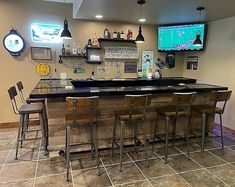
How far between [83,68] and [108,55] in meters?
0.73

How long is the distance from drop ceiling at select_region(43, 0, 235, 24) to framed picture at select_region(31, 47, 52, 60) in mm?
1031

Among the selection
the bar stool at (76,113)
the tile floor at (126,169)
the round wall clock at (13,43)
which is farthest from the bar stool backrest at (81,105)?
the round wall clock at (13,43)

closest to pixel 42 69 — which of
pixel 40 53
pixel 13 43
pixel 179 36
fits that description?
pixel 40 53

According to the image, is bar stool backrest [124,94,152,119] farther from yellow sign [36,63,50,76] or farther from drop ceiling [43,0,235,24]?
yellow sign [36,63,50,76]

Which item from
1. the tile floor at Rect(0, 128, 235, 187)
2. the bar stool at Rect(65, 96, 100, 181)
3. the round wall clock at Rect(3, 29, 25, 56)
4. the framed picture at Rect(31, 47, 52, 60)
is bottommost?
the tile floor at Rect(0, 128, 235, 187)

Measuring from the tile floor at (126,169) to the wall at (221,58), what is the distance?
4.62 ft

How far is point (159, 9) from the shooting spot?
3654mm

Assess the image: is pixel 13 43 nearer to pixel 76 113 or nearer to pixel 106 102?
pixel 106 102

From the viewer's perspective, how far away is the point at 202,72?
496 centimetres

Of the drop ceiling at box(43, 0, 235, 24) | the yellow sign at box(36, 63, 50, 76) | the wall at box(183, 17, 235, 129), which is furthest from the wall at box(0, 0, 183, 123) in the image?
the wall at box(183, 17, 235, 129)

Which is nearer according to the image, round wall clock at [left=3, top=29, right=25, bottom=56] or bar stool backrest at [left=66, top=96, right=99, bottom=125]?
bar stool backrest at [left=66, top=96, right=99, bottom=125]

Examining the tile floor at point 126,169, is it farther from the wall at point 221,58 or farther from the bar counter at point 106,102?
the wall at point 221,58

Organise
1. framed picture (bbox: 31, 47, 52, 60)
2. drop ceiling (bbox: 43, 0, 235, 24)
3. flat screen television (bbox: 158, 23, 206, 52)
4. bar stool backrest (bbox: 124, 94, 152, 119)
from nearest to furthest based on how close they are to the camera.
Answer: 1. bar stool backrest (bbox: 124, 94, 152, 119)
2. drop ceiling (bbox: 43, 0, 235, 24)
3. framed picture (bbox: 31, 47, 52, 60)
4. flat screen television (bbox: 158, 23, 206, 52)

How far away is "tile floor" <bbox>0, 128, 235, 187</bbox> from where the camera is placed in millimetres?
2402
